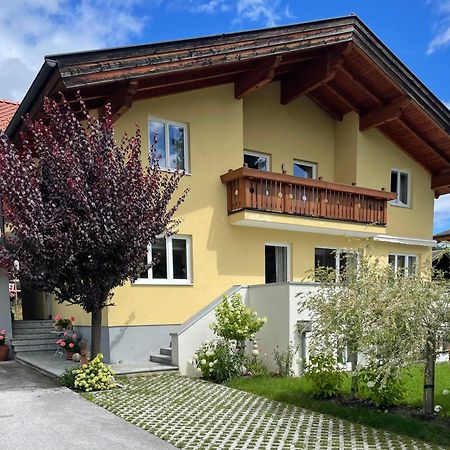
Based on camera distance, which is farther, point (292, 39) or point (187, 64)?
point (292, 39)

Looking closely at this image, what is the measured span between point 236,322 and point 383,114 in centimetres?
873

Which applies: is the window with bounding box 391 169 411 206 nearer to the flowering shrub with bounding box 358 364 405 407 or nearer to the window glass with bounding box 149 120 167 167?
the window glass with bounding box 149 120 167 167

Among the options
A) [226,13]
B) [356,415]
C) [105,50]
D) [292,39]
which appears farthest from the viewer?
[292,39]

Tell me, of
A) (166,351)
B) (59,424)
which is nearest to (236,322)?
(166,351)

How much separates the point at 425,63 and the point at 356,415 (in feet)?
36.4

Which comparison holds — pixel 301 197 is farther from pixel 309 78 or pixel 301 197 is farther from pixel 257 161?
pixel 309 78

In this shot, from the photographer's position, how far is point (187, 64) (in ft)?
30.7

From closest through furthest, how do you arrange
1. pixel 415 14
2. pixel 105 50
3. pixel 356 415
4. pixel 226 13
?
pixel 356 415 < pixel 105 50 < pixel 226 13 < pixel 415 14

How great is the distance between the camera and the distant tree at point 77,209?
22.5ft

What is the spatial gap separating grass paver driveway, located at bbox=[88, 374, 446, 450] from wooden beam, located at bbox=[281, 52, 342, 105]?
8.76 m

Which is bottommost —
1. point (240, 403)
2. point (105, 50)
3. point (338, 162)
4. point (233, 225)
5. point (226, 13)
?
point (240, 403)

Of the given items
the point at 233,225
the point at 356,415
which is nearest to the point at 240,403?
the point at 356,415

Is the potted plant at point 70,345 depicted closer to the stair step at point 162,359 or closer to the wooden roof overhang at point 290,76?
the stair step at point 162,359

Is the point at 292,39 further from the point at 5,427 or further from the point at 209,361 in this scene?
the point at 5,427
